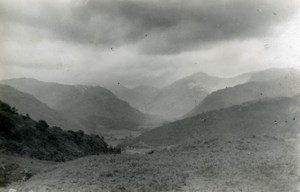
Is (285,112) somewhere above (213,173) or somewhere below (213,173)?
above

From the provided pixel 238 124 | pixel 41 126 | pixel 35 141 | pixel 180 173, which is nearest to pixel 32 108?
pixel 238 124

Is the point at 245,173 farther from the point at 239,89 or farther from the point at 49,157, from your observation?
the point at 239,89

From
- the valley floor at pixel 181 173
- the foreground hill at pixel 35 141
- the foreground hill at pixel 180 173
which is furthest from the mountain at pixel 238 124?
the foreground hill at pixel 180 173

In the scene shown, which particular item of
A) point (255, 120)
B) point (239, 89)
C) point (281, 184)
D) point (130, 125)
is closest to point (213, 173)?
point (281, 184)

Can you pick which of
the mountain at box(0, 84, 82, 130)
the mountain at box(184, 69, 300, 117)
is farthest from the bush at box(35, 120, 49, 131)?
the mountain at box(0, 84, 82, 130)

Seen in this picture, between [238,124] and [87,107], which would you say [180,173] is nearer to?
[238,124]

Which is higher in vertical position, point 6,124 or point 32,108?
point 32,108

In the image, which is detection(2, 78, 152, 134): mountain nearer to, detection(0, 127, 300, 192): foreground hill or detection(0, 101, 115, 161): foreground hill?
detection(0, 101, 115, 161): foreground hill
